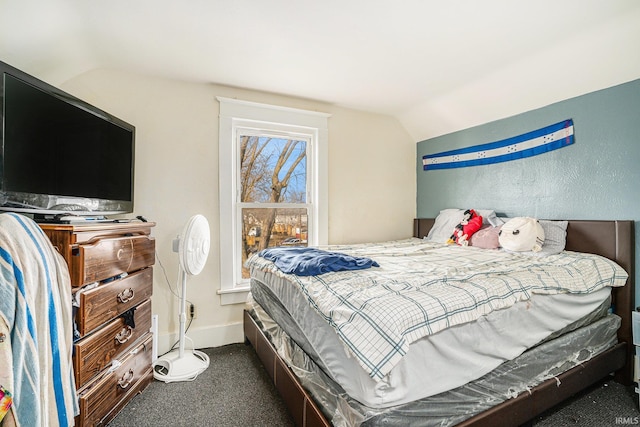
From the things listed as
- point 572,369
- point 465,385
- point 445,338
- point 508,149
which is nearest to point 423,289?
point 445,338

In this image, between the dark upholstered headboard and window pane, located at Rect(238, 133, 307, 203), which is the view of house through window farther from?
the dark upholstered headboard

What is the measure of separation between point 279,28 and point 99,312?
1893mm

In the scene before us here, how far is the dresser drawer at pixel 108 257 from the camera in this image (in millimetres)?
1307

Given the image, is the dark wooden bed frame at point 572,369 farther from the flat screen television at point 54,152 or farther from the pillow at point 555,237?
the flat screen television at point 54,152

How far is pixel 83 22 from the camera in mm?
1754

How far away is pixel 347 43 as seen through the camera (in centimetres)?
198

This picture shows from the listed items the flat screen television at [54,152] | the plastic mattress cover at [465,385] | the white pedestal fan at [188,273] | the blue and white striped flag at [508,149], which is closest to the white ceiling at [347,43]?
the blue and white striped flag at [508,149]

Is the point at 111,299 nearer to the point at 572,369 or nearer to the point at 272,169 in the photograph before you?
the point at 272,169

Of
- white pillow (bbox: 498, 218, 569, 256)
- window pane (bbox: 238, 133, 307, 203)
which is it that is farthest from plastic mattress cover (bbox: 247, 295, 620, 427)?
window pane (bbox: 238, 133, 307, 203)

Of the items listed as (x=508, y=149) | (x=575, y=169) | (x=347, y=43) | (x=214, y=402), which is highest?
(x=347, y=43)

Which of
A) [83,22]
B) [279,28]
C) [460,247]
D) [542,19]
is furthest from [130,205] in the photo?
[542,19]

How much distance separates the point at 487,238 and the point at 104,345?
9.03ft

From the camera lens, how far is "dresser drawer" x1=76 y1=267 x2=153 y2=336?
4.39 ft

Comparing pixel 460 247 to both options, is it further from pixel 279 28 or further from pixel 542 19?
pixel 279 28
